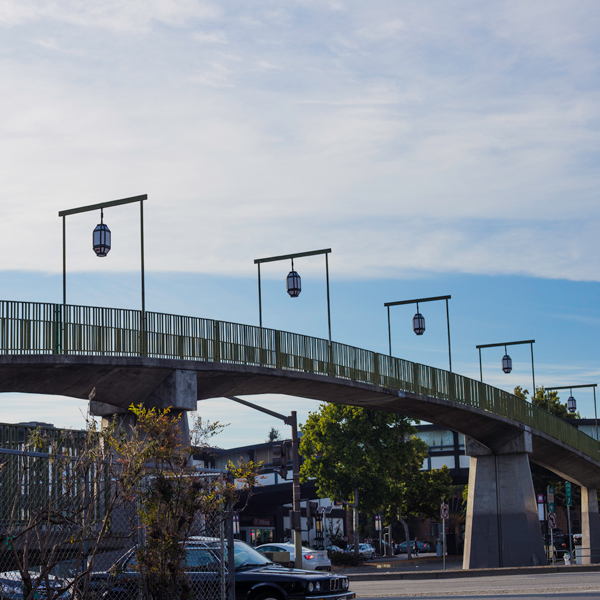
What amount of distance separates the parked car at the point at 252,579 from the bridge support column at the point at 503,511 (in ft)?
73.1

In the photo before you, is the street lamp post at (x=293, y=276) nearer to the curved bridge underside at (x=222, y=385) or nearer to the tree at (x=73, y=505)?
the curved bridge underside at (x=222, y=385)

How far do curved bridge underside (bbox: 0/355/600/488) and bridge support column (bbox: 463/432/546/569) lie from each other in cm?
62

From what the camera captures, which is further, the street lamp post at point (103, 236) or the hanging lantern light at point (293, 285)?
the hanging lantern light at point (293, 285)

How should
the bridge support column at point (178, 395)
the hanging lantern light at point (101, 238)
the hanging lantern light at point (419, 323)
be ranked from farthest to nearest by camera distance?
the hanging lantern light at point (419, 323)
the bridge support column at point (178, 395)
the hanging lantern light at point (101, 238)

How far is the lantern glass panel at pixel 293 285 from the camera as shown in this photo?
84.8 ft

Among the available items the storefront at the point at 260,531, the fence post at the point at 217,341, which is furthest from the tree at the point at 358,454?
the fence post at the point at 217,341

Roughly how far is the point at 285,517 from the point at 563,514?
2722 centimetres

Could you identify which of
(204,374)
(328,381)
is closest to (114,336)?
(204,374)

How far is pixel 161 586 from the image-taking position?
353 inches

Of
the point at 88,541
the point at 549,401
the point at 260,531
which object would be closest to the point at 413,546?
the point at 260,531

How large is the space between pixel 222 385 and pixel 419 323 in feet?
41.9

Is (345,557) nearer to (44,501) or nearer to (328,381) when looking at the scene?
(328,381)

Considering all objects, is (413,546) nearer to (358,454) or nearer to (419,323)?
(358,454)

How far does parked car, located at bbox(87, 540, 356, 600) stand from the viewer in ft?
35.0
